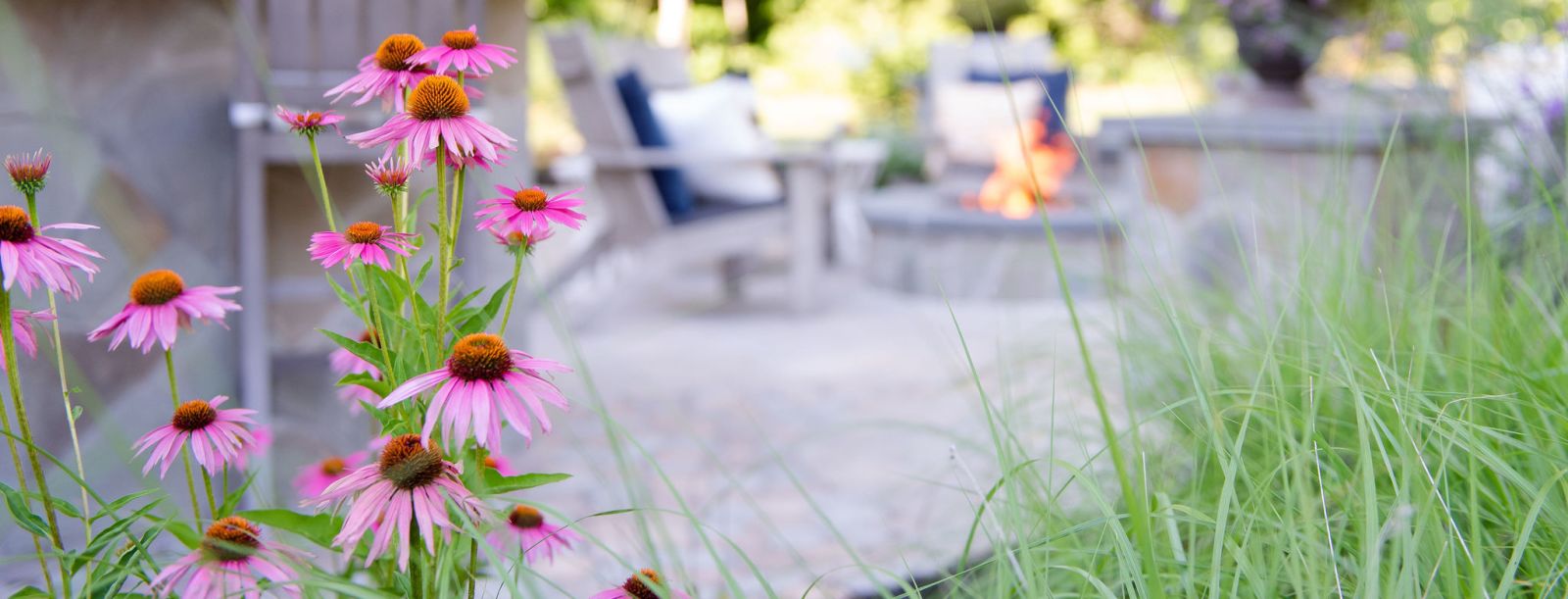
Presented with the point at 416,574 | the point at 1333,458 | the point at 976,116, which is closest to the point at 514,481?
the point at 416,574

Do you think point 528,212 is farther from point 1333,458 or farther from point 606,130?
point 606,130

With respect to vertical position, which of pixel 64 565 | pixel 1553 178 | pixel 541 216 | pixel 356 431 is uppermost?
pixel 541 216

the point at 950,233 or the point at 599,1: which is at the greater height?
the point at 599,1

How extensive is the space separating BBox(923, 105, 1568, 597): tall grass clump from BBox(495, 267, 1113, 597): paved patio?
0.13m

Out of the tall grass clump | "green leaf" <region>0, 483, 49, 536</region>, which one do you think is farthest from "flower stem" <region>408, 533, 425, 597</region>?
the tall grass clump

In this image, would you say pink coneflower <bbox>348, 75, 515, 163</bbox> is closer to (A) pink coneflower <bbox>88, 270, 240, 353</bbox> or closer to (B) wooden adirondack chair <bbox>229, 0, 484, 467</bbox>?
(A) pink coneflower <bbox>88, 270, 240, 353</bbox>

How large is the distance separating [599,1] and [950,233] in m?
8.13

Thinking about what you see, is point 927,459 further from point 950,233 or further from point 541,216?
point 950,233

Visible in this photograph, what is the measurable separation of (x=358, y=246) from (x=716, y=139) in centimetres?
385

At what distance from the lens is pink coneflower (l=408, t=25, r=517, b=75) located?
747 mm

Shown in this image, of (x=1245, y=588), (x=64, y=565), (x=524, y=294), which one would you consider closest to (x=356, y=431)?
(x=524, y=294)

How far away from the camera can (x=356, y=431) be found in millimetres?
2543

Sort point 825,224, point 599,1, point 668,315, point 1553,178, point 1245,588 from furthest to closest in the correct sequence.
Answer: point 599,1 → point 825,224 → point 668,315 → point 1553,178 → point 1245,588

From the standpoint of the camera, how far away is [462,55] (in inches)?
29.8
